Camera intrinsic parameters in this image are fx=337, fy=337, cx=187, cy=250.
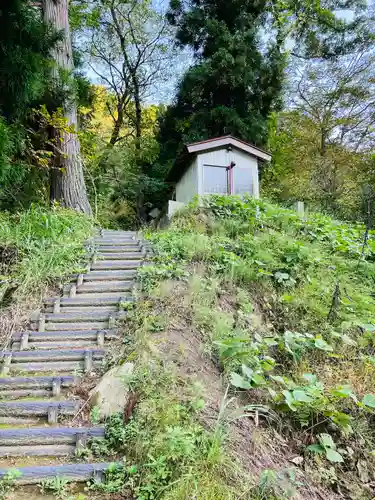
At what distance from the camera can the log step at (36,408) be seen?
8.32 feet

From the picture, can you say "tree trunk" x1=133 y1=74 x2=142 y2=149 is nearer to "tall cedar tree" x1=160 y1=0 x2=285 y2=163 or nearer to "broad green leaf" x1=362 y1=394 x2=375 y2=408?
"tall cedar tree" x1=160 y1=0 x2=285 y2=163

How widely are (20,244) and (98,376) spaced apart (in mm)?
2227

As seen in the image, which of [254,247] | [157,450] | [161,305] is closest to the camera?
[157,450]

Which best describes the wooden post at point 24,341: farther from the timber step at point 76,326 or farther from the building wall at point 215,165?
the building wall at point 215,165

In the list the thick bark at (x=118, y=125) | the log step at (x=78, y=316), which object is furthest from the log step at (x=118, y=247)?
the thick bark at (x=118, y=125)

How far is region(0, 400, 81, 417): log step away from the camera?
2.54 m

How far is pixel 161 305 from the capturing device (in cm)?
353

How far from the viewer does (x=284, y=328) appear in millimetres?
3639

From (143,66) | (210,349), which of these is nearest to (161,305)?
(210,349)

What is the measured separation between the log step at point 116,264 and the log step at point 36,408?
222 centimetres

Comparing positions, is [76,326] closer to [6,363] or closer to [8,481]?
[6,363]

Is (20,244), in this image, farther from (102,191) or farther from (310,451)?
(102,191)

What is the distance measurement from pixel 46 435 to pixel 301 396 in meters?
1.77

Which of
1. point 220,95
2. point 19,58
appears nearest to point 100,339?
point 19,58
